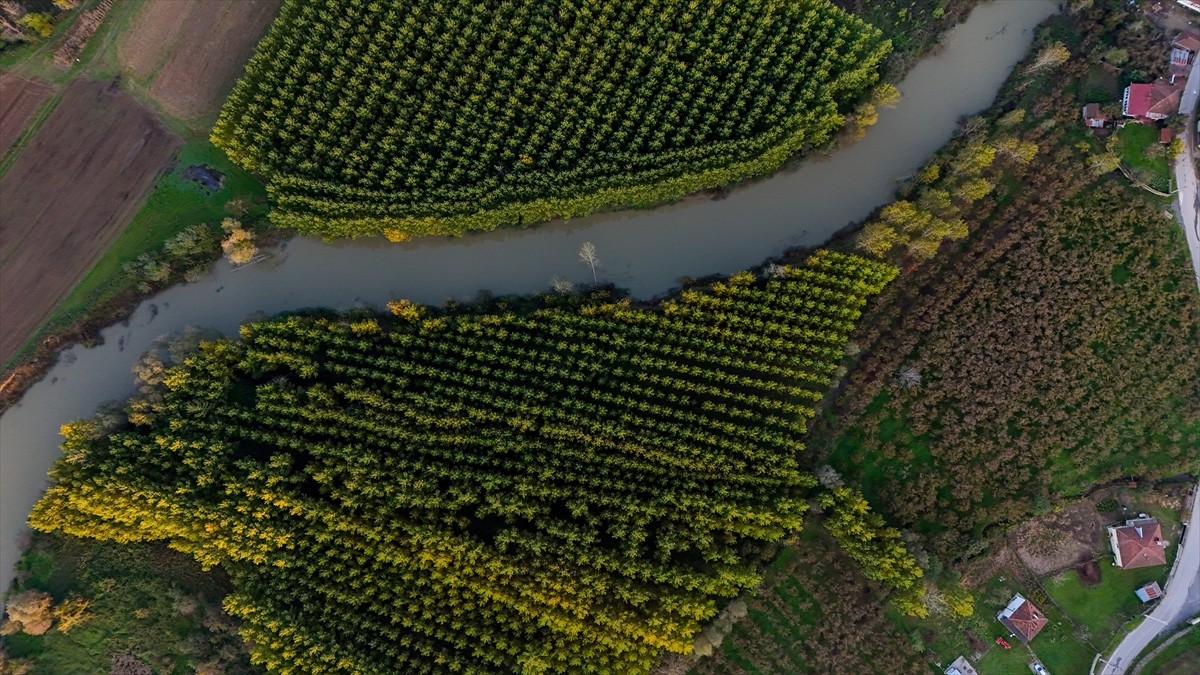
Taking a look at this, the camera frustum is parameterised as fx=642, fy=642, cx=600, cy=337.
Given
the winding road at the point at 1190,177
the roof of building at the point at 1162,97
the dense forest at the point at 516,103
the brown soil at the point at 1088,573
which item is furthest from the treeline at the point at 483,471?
the roof of building at the point at 1162,97

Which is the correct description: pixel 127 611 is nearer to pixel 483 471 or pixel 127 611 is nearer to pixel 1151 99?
pixel 483 471

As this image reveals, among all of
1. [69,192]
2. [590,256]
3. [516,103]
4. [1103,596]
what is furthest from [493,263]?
[1103,596]

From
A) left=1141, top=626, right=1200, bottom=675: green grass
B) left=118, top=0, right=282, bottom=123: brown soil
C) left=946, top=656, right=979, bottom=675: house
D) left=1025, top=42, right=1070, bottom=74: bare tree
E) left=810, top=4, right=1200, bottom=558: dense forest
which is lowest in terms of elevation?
left=946, top=656, right=979, bottom=675: house

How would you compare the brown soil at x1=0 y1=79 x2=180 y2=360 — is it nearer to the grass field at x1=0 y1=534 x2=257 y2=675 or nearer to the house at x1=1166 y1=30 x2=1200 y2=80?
the grass field at x1=0 y1=534 x2=257 y2=675

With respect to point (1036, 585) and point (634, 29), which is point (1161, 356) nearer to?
point (1036, 585)

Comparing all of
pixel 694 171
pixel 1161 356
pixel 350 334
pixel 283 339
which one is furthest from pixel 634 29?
pixel 1161 356

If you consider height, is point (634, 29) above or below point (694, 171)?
above

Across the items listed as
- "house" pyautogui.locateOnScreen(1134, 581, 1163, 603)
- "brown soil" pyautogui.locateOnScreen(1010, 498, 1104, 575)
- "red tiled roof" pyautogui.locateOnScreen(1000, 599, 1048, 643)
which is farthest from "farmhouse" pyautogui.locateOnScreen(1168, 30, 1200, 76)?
"red tiled roof" pyautogui.locateOnScreen(1000, 599, 1048, 643)
